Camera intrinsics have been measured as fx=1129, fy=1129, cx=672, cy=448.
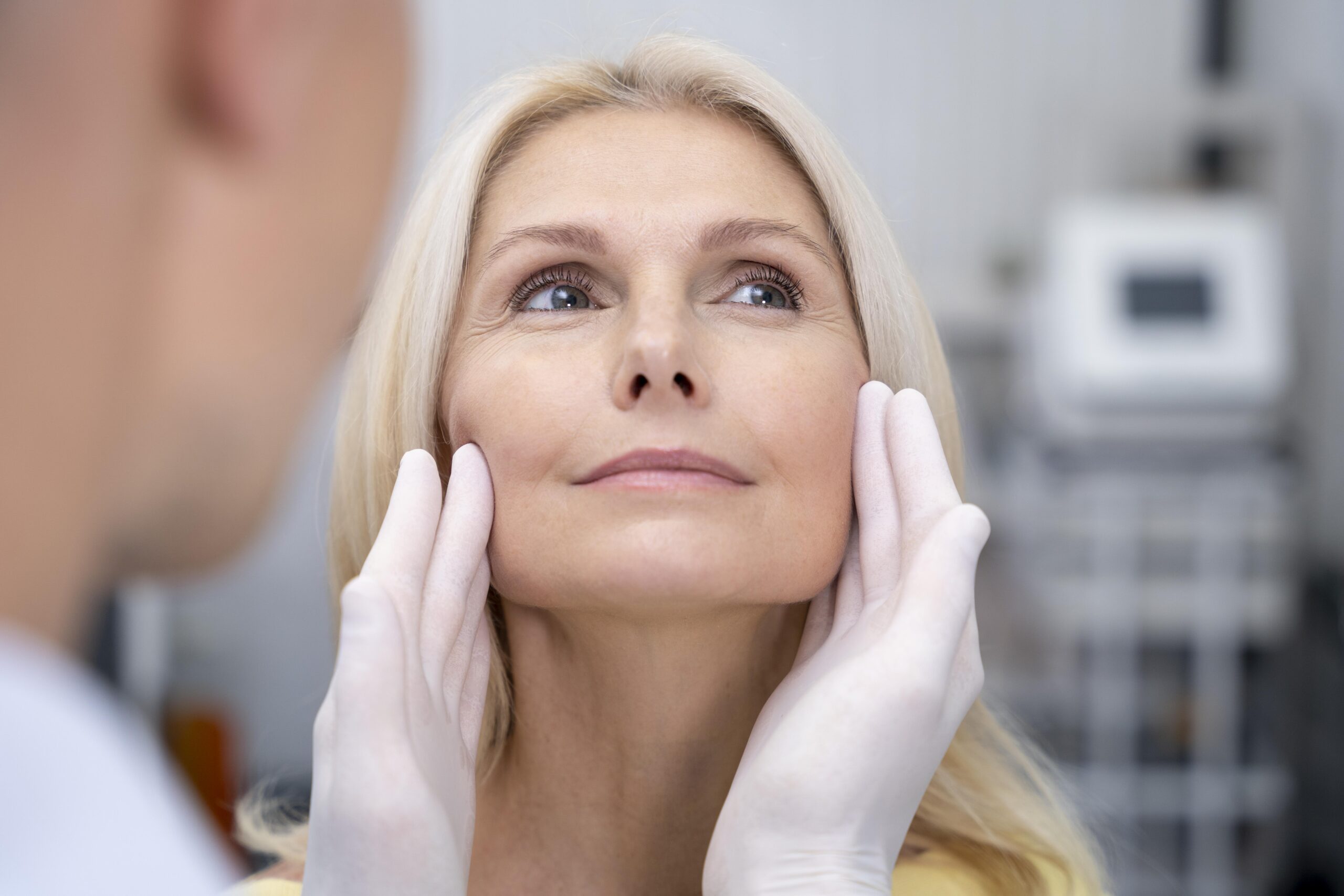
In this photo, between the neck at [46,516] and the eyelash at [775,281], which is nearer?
the neck at [46,516]

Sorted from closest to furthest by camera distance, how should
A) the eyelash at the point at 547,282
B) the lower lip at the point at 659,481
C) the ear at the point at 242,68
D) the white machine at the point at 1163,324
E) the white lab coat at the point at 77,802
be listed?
1. the white lab coat at the point at 77,802
2. the ear at the point at 242,68
3. the lower lip at the point at 659,481
4. the eyelash at the point at 547,282
5. the white machine at the point at 1163,324

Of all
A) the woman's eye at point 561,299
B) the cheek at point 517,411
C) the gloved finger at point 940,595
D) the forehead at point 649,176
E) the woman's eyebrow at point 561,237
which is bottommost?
the gloved finger at point 940,595

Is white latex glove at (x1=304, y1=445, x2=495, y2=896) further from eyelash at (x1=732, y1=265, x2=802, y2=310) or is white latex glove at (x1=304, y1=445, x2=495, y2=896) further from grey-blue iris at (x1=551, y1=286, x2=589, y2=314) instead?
eyelash at (x1=732, y1=265, x2=802, y2=310)

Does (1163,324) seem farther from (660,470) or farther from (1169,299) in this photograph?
(660,470)

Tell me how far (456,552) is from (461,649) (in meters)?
0.08

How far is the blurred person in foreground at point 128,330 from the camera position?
0.34m

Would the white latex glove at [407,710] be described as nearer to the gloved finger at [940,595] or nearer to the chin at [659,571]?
the chin at [659,571]

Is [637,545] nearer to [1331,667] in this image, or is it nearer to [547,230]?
[547,230]

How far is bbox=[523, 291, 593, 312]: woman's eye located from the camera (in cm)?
93

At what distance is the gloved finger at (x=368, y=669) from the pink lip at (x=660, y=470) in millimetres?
176

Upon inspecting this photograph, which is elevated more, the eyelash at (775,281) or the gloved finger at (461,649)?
the eyelash at (775,281)

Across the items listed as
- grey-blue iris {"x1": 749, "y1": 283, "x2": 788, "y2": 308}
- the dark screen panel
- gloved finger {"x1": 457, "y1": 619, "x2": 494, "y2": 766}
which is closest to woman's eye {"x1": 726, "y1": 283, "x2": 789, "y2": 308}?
grey-blue iris {"x1": 749, "y1": 283, "x2": 788, "y2": 308}

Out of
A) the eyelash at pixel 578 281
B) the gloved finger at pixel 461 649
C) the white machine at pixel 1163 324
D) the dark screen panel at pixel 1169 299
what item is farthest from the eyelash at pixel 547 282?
the dark screen panel at pixel 1169 299

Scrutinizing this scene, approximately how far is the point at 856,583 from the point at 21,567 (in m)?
0.67
